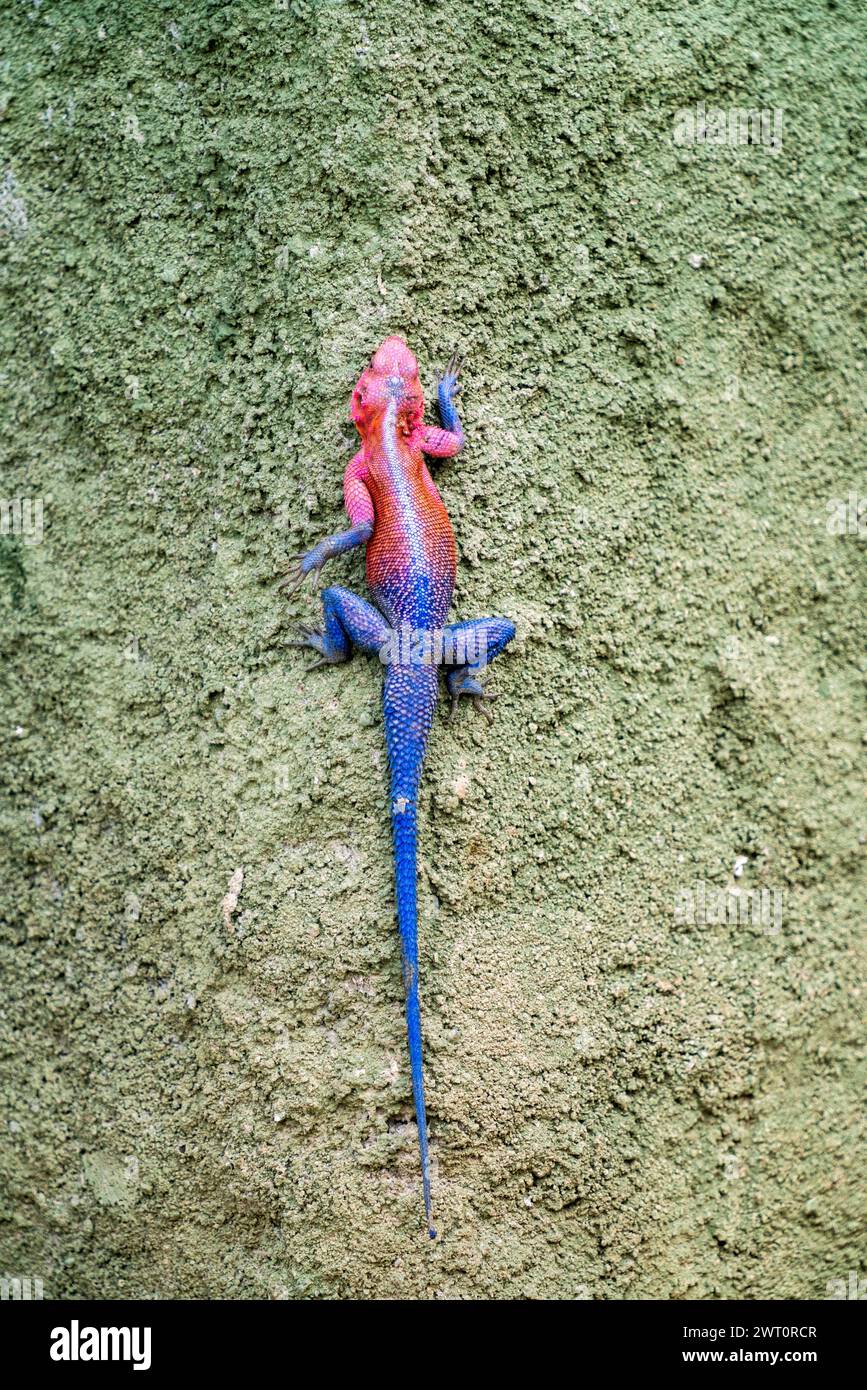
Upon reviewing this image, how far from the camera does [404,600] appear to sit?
281cm

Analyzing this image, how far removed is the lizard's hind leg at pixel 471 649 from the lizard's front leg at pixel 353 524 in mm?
324

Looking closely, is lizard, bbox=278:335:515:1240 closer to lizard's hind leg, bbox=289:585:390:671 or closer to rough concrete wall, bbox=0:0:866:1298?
lizard's hind leg, bbox=289:585:390:671

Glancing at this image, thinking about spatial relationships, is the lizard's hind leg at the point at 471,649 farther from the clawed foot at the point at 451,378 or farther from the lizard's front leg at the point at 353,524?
the clawed foot at the point at 451,378

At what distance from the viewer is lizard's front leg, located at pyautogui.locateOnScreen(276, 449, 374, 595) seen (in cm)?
283

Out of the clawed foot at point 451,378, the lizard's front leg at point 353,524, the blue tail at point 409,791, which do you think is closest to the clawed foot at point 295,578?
the lizard's front leg at point 353,524

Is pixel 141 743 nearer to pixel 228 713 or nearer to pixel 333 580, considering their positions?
pixel 228 713

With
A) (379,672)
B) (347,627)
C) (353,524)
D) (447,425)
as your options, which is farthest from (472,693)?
(447,425)

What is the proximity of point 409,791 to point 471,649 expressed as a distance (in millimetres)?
394

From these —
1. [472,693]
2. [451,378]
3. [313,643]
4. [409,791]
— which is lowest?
[409,791]

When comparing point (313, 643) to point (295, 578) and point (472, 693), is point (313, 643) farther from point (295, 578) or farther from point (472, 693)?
point (472, 693)

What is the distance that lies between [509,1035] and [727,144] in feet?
8.46

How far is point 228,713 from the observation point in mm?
3020

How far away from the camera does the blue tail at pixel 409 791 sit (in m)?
2.72

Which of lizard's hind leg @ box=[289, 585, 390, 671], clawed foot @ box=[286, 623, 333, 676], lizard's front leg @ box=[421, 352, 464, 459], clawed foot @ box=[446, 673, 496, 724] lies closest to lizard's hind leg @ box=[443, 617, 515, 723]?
clawed foot @ box=[446, 673, 496, 724]
